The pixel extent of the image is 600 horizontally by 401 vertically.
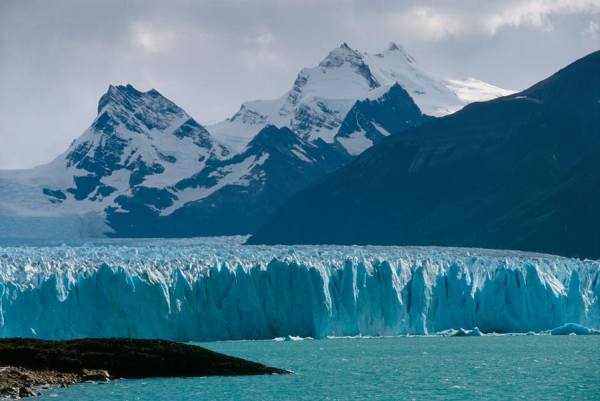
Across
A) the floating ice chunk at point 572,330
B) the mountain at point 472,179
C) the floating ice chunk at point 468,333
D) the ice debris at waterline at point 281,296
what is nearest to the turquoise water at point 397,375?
the ice debris at waterline at point 281,296

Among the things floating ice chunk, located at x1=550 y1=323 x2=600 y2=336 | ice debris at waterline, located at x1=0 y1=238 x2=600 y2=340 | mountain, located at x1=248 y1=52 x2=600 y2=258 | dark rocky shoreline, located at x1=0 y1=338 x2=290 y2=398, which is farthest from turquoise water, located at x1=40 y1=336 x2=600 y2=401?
mountain, located at x1=248 y1=52 x2=600 y2=258

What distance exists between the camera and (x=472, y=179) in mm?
169750

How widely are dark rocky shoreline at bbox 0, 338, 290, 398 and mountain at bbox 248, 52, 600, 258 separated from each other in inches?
3719

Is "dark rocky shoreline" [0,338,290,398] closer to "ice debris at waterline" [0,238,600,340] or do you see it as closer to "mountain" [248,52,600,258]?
"ice debris at waterline" [0,238,600,340]

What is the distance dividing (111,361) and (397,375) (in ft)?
35.4

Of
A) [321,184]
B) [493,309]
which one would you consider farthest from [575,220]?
[493,309]

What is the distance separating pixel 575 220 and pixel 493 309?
219 feet

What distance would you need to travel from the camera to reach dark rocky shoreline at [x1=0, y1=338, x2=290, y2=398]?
5022 centimetres

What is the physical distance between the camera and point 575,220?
5655 inches

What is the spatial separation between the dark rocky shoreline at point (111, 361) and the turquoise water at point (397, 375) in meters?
0.98

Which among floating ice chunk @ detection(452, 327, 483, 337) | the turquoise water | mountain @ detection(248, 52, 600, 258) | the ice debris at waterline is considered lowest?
the turquoise water

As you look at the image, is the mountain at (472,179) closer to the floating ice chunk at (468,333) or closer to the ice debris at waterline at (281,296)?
the ice debris at waterline at (281,296)

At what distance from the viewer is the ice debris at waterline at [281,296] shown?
70.9m

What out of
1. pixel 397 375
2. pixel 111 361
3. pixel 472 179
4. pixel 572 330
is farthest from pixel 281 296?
pixel 472 179
